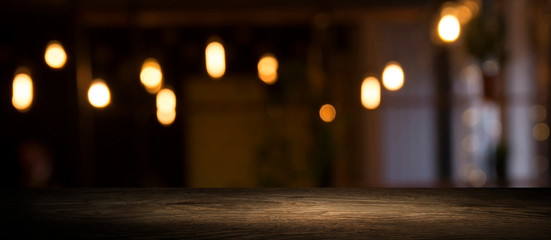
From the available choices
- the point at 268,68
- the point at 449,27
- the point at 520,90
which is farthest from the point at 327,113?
the point at 449,27

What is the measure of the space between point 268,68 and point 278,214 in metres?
4.71

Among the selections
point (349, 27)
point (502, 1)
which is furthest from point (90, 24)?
point (502, 1)

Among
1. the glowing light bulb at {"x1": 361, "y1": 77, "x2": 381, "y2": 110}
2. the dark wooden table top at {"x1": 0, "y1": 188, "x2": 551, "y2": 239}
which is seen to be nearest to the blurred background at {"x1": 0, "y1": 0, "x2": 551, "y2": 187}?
the glowing light bulb at {"x1": 361, "y1": 77, "x2": 381, "y2": 110}

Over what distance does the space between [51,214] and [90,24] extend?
5493 mm

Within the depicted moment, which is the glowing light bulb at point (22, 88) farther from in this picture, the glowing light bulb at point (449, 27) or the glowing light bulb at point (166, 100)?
the glowing light bulb at point (449, 27)

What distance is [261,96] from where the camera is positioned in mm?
6035

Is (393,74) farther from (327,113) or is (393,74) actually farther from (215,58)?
(215,58)

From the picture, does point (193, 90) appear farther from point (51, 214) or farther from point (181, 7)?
point (51, 214)

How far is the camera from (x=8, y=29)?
20.4 ft

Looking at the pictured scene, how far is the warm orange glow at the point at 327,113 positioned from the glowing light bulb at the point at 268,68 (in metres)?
0.51

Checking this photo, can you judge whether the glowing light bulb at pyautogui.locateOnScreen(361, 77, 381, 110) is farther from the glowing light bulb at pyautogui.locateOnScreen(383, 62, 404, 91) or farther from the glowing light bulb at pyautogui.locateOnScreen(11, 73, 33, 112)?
the glowing light bulb at pyautogui.locateOnScreen(11, 73, 33, 112)

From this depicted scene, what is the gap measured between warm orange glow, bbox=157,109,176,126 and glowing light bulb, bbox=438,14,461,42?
111 inches

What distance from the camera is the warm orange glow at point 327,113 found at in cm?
557

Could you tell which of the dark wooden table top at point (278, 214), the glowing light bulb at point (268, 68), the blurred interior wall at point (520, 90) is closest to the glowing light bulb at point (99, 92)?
the glowing light bulb at point (268, 68)
